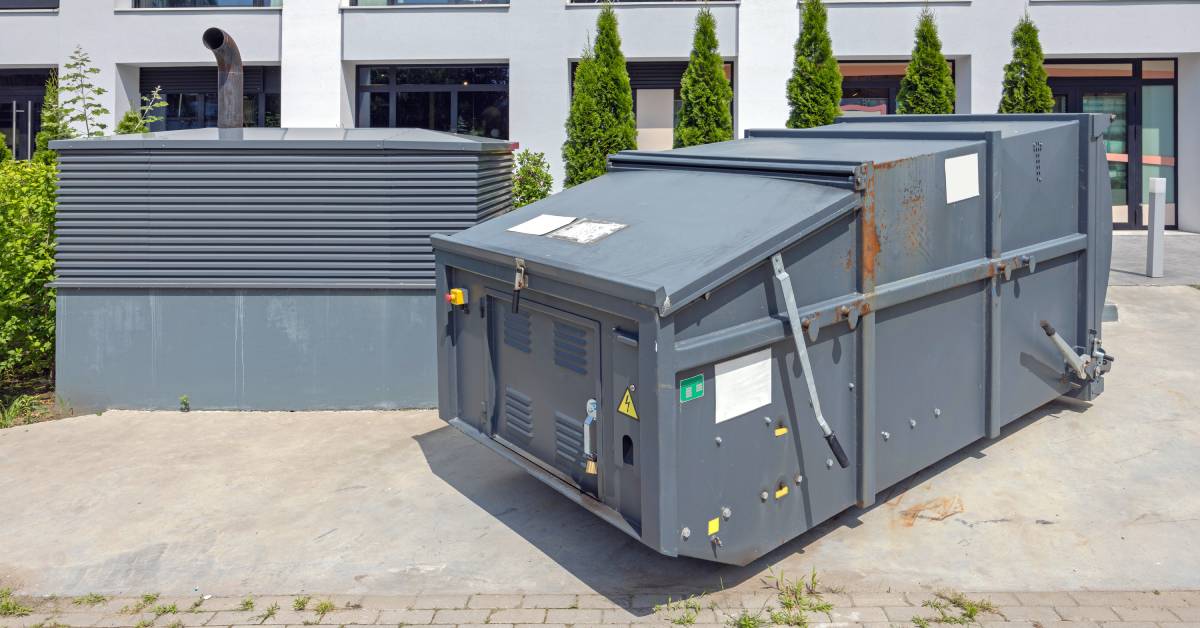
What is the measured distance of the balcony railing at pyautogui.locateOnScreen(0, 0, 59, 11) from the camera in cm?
1734

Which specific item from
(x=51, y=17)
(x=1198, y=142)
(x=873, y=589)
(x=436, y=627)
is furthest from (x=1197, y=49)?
(x=51, y=17)

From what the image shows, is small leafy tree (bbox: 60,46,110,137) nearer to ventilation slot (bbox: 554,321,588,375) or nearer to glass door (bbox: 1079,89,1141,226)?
ventilation slot (bbox: 554,321,588,375)

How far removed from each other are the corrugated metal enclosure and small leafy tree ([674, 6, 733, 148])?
625 cm

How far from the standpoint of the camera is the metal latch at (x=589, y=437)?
16.6 feet

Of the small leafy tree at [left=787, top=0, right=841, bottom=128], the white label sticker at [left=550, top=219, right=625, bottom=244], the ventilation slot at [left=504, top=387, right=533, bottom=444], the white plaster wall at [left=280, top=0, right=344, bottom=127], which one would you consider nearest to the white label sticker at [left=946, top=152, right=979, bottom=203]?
the white label sticker at [left=550, top=219, right=625, bottom=244]

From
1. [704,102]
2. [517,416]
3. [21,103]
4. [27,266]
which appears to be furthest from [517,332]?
[21,103]

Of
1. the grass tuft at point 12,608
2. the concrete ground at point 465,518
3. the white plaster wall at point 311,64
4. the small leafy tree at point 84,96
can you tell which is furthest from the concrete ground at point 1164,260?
the white plaster wall at point 311,64

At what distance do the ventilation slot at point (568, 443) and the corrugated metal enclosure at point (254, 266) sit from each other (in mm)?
2709

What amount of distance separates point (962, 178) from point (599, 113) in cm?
791

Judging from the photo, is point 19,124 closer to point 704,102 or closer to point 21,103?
point 21,103

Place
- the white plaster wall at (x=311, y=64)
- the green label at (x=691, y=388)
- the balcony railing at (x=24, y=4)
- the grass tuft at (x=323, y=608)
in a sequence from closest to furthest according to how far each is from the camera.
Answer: the green label at (x=691, y=388), the grass tuft at (x=323, y=608), the white plaster wall at (x=311, y=64), the balcony railing at (x=24, y=4)

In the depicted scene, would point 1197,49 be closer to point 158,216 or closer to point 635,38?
point 635,38

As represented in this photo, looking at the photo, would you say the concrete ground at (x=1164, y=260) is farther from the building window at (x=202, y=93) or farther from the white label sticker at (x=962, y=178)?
the building window at (x=202, y=93)

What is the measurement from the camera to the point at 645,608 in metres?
4.93
